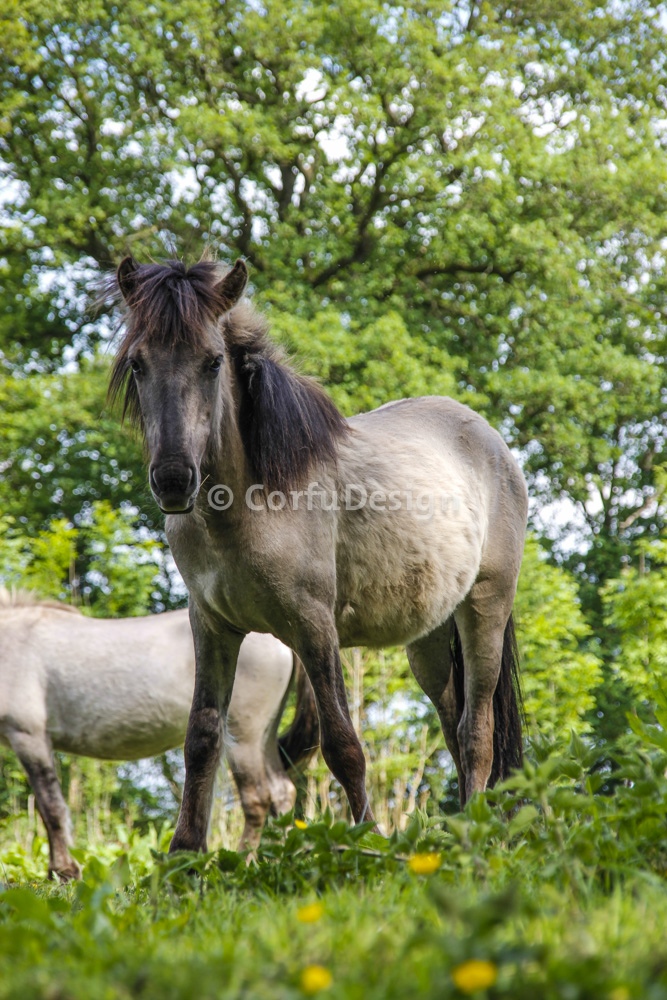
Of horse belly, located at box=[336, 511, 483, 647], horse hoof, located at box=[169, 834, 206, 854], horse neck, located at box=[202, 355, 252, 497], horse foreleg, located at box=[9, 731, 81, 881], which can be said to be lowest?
horse foreleg, located at box=[9, 731, 81, 881]

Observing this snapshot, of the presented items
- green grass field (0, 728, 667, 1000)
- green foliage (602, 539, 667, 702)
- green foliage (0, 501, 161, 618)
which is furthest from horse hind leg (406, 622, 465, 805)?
green foliage (0, 501, 161, 618)

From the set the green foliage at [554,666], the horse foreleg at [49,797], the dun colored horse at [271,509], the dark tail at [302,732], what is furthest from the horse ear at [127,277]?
the green foliage at [554,666]

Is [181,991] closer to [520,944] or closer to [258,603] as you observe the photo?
[520,944]

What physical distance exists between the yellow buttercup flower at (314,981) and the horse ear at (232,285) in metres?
2.38

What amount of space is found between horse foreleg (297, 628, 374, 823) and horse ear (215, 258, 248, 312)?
1.26m

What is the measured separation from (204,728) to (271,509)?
2.93ft

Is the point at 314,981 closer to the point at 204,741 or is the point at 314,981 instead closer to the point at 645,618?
the point at 204,741

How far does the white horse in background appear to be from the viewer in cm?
632

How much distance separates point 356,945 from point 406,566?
7.83ft

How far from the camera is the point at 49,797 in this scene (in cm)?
639

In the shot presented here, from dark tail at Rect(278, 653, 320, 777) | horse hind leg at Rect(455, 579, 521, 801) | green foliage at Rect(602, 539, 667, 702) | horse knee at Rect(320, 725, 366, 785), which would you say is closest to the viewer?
horse knee at Rect(320, 725, 366, 785)

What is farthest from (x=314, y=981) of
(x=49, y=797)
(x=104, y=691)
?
(x=104, y=691)

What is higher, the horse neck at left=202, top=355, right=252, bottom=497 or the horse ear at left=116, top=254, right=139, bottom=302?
the horse ear at left=116, top=254, right=139, bottom=302

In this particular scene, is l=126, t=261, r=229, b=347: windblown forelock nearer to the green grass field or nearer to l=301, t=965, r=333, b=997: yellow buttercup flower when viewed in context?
the green grass field
